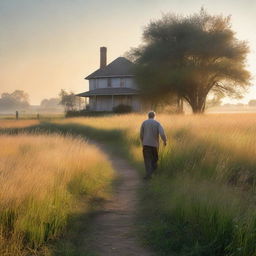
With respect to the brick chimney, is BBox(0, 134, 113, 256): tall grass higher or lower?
lower

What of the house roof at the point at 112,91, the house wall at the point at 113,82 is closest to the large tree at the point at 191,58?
the house roof at the point at 112,91

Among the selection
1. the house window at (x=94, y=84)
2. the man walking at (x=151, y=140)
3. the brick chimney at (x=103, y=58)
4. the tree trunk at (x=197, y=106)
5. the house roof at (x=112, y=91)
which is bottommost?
the man walking at (x=151, y=140)

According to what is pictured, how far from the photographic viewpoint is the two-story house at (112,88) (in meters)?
42.4

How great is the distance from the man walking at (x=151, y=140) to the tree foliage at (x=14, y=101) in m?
176

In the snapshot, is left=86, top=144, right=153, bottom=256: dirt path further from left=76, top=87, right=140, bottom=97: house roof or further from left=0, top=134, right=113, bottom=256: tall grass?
left=76, top=87, right=140, bottom=97: house roof

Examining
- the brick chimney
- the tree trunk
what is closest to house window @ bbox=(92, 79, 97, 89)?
the brick chimney

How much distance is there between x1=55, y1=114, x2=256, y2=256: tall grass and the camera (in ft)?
15.0

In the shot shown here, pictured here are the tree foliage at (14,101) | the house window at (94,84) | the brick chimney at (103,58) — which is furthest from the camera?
the tree foliage at (14,101)

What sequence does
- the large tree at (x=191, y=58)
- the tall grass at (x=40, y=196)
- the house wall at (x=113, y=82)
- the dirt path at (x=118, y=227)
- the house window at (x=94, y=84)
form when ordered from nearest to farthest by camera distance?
the tall grass at (x=40, y=196) → the dirt path at (x=118, y=227) → the large tree at (x=191, y=58) → the house wall at (x=113, y=82) → the house window at (x=94, y=84)

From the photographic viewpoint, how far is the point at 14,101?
7018 inches

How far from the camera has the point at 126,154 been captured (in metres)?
14.3

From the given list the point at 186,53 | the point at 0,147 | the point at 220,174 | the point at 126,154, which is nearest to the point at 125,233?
the point at 220,174

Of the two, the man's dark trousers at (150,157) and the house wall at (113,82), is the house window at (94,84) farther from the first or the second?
the man's dark trousers at (150,157)

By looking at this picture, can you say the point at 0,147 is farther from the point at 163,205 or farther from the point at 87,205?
the point at 163,205
